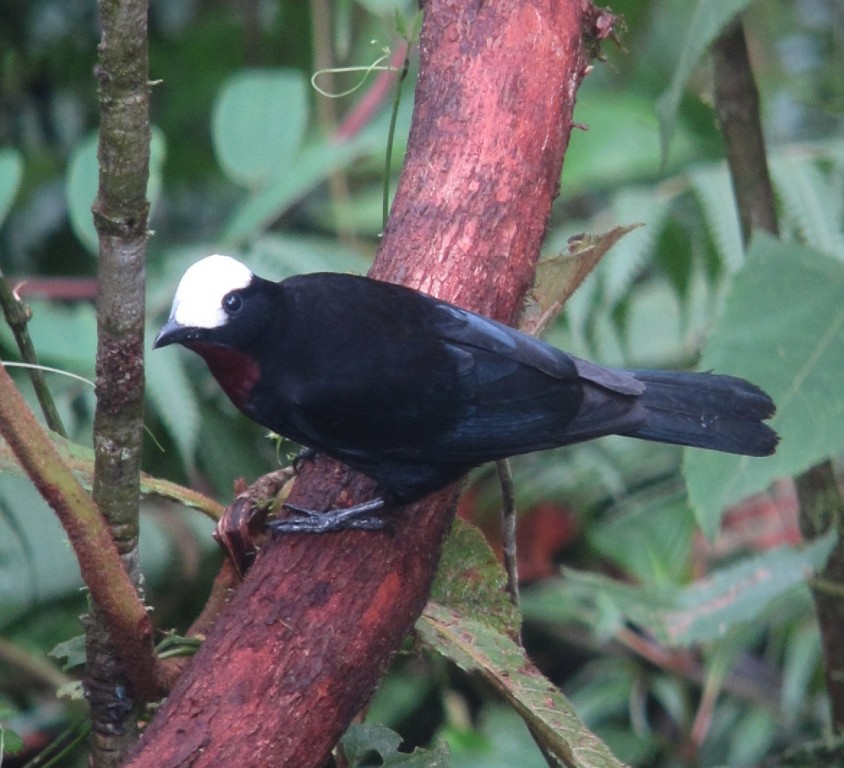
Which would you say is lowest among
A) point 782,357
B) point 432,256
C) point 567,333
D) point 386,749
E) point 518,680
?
point 386,749

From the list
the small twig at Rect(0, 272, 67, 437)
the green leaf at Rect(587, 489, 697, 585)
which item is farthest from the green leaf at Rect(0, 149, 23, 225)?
the green leaf at Rect(587, 489, 697, 585)

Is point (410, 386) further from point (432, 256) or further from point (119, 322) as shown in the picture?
point (119, 322)

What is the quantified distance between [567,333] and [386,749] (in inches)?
87.2

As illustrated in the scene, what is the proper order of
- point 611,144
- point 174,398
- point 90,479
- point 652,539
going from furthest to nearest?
point 611,144 → point 652,539 → point 174,398 → point 90,479

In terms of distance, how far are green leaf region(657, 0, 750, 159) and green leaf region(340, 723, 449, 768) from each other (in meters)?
1.04

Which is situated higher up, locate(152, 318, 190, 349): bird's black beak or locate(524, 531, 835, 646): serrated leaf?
locate(152, 318, 190, 349): bird's black beak

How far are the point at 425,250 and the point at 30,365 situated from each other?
Answer: 0.63 metres

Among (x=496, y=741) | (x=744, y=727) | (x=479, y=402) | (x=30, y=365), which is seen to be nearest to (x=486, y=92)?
(x=479, y=402)

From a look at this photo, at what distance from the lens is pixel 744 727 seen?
10.1 ft

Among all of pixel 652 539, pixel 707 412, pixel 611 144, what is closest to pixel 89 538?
pixel 707 412

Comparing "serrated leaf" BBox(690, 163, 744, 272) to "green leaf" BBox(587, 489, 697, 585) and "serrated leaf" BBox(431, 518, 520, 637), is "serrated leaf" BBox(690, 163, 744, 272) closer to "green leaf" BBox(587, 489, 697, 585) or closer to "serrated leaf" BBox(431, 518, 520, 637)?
"green leaf" BBox(587, 489, 697, 585)

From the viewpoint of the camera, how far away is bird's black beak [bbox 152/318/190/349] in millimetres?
1610

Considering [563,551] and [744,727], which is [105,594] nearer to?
[744,727]

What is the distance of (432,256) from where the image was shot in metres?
1.73
